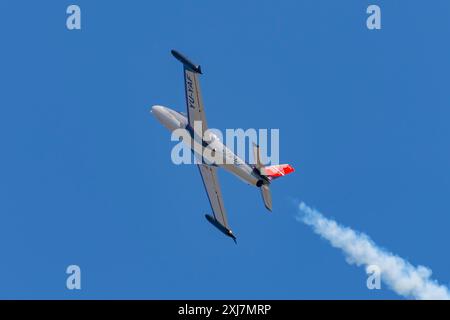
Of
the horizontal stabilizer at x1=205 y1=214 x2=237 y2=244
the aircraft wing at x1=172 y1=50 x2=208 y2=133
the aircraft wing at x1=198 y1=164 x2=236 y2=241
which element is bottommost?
the horizontal stabilizer at x1=205 y1=214 x2=237 y2=244

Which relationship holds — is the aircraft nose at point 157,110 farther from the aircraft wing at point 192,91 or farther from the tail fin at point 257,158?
the tail fin at point 257,158

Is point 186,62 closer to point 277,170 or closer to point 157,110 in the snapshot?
point 157,110

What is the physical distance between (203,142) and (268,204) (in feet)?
37.7

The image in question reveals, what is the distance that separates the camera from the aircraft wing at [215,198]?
421 feet

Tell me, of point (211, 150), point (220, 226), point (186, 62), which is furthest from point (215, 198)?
point (186, 62)

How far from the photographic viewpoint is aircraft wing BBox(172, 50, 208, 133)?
122000mm

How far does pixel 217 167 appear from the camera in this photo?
126 meters

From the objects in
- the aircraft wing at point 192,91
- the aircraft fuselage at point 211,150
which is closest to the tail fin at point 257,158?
the aircraft fuselage at point 211,150

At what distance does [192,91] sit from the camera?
12275 cm

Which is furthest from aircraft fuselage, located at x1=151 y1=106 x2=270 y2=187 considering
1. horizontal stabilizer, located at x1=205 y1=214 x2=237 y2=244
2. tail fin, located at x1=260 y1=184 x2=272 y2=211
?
horizontal stabilizer, located at x1=205 y1=214 x2=237 y2=244

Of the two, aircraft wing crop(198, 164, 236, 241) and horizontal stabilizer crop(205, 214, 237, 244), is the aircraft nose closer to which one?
aircraft wing crop(198, 164, 236, 241)
